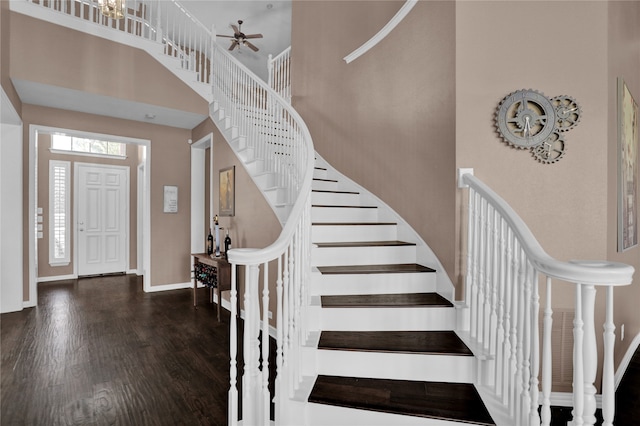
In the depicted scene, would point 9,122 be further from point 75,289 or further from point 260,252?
point 260,252

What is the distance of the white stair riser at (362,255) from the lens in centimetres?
275

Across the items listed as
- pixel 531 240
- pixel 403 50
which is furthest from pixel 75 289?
pixel 531 240

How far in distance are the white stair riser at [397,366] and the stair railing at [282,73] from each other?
13.5ft

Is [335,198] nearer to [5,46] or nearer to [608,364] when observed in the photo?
[608,364]

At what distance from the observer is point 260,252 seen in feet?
4.75

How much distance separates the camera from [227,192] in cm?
452

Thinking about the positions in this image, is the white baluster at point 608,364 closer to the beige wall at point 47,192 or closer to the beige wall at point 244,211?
the beige wall at point 244,211

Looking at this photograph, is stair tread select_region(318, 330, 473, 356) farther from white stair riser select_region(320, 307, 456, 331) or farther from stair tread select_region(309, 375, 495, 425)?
stair tread select_region(309, 375, 495, 425)

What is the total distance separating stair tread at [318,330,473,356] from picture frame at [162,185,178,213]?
4190 mm

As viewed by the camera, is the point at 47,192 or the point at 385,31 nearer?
the point at 385,31

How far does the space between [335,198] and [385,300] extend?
1.52m

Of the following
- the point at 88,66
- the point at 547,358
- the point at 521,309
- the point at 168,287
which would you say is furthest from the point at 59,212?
the point at 547,358

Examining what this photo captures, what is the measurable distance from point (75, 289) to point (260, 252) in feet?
18.3

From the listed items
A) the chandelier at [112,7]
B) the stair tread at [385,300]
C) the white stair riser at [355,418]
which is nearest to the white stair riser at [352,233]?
the stair tread at [385,300]
